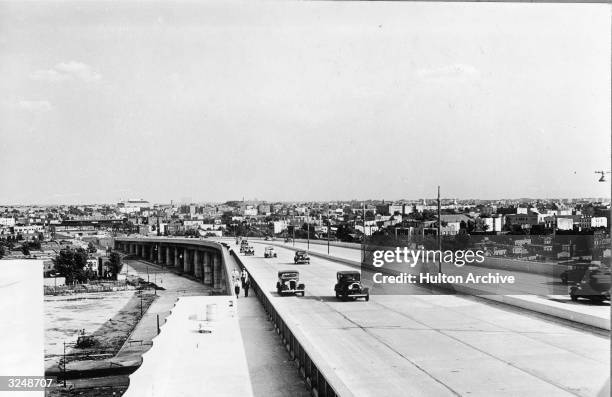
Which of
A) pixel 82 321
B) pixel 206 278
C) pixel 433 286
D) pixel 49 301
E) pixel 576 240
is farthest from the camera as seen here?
pixel 206 278

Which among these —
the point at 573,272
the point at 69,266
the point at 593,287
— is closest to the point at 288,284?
the point at 593,287

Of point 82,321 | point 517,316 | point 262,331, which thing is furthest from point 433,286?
point 82,321

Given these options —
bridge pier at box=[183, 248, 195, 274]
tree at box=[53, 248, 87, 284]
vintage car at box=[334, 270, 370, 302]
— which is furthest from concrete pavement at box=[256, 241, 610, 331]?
bridge pier at box=[183, 248, 195, 274]

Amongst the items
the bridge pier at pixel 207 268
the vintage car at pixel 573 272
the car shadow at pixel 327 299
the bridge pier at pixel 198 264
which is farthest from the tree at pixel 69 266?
the vintage car at pixel 573 272

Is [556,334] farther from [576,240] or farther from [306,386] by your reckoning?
[576,240]

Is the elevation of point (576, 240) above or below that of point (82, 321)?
above

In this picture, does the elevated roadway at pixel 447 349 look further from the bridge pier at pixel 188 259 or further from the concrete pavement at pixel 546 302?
the bridge pier at pixel 188 259

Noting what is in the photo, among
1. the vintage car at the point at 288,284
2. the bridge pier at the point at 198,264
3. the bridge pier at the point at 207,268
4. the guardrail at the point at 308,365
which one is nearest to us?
the guardrail at the point at 308,365
